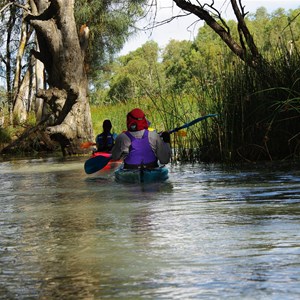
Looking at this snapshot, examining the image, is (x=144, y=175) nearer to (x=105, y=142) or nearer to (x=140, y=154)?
(x=140, y=154)

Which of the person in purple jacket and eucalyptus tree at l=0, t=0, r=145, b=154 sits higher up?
eucalyptus tree at l=0, t=0, r=145, b=154

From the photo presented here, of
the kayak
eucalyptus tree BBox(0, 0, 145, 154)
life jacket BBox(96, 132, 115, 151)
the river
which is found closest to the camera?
the river

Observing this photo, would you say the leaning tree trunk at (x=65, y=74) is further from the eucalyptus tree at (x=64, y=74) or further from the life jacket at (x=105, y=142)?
the life jacket at (x=105, y=142)

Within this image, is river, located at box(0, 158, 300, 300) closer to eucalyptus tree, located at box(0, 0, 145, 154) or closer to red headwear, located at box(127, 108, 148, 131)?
red headwear, located at box(127, 108, 148, 131)

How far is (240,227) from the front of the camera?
309 inches

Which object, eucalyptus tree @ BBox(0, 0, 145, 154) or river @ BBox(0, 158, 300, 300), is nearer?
river @ BBox(0, 158, 300, 300)

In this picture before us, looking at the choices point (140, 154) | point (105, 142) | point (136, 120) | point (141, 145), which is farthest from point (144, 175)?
point (105, 142)

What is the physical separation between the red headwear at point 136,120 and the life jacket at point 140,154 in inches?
4.3

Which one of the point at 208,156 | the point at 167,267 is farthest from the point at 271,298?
the point at 208,156

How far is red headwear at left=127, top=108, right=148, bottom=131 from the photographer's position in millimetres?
12516

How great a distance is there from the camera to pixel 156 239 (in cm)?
732

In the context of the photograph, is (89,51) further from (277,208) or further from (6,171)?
(277,208)

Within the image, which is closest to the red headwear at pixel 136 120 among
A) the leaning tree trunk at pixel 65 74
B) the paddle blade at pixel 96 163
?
the paddle blade at pixel 96 163

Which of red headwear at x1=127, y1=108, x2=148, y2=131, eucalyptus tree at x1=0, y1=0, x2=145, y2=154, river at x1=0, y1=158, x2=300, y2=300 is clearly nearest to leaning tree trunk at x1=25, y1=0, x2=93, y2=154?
eucalyptus tree at x1=0, y1=0, x2=145, y2=154
